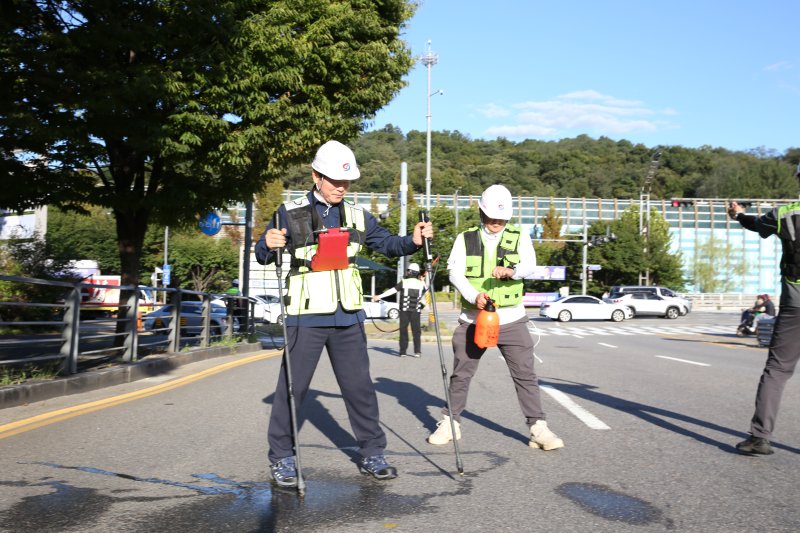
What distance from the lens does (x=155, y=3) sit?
12.3 m

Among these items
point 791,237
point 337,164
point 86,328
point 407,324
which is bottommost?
point 86,328

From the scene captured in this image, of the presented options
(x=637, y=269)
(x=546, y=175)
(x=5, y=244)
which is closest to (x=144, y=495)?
(x=5, y=244)

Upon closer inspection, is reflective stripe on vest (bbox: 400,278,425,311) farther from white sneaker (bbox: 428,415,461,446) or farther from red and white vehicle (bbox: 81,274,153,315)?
white sneaker (bbox: 428,415,461,446)

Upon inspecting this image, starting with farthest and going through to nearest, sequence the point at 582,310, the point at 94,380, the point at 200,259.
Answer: the point at 200,259, the point at 582,310, the point at 94,380

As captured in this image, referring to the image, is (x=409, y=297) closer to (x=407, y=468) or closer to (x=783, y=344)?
(x=783, y=344)

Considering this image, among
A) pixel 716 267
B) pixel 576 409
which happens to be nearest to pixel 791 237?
pixel 576 409

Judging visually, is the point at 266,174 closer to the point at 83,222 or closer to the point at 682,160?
the point at 83,222

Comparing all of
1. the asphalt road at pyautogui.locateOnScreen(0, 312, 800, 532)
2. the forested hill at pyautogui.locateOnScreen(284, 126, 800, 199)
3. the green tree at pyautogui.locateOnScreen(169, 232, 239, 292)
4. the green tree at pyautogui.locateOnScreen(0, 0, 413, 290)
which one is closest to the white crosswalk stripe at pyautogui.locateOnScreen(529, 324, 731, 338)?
the green tree at pyautogui.locateOnScreen(0, 0, 413, 290)

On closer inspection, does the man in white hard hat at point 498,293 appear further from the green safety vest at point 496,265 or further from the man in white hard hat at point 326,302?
the man in white hard hat at point 326,302

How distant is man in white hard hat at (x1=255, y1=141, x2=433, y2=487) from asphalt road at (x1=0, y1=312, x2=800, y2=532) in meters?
0.30

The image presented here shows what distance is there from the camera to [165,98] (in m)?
12.5

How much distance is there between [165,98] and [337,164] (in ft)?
28.8

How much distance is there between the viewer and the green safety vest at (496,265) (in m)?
5.69

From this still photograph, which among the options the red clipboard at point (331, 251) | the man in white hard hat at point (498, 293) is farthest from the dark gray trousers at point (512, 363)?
the red clipboard at point (331, 251)
